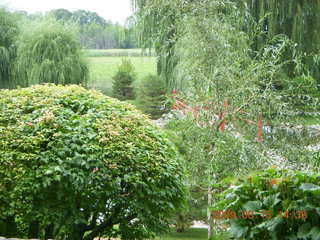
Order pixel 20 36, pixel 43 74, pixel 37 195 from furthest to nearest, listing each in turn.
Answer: pixel 20 36, pixel 43 74, pixel 37 195

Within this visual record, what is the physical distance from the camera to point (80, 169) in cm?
394

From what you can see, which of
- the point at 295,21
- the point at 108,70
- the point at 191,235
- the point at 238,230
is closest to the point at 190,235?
the point at 191,235

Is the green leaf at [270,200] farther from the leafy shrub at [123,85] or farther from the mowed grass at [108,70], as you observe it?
the leafy shrub at [123,85]

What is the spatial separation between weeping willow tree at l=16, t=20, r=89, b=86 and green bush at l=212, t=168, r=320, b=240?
16.8 metres

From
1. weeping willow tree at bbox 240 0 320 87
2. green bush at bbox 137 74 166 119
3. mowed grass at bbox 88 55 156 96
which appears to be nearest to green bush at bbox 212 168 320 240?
weeping willow tree at bbox 240 0 320 87

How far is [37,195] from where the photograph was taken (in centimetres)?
396

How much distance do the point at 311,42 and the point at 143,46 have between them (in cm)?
411

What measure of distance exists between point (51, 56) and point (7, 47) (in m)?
3.09

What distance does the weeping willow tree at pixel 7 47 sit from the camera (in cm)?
2088

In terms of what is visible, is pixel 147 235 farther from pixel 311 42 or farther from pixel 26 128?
pixel 311 42

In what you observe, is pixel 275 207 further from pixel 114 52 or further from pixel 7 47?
pixel 114 52

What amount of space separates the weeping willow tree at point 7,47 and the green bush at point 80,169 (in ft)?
56.0

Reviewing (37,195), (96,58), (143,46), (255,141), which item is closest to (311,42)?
(143,46)

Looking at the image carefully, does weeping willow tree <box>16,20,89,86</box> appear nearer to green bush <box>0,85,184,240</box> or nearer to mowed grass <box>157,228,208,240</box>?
mowed grass <box>157,228,208,240</box>
